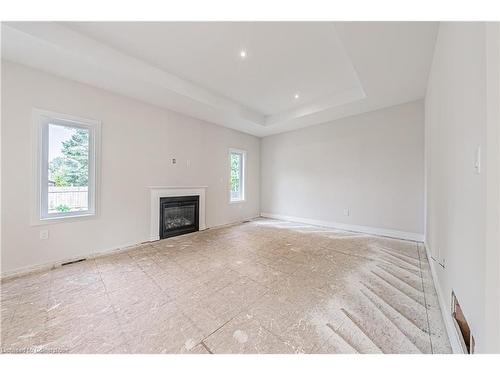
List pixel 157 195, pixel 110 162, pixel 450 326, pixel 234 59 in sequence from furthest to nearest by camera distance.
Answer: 1. pixel 157 195
2. pixel 110 162
3. pixel 234 59
4. pixel 450 326

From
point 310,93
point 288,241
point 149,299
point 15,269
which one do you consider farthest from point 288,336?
point 310,93

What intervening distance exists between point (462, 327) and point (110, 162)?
406 cm

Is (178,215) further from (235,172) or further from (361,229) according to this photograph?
(361,229)

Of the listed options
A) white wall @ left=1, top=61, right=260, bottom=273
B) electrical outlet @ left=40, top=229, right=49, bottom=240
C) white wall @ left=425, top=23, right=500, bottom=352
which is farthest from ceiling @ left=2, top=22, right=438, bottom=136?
electrical outlet @ left=40, top=229, right=49, bottom=240

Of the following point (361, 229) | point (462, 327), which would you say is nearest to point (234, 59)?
point (462, 327)

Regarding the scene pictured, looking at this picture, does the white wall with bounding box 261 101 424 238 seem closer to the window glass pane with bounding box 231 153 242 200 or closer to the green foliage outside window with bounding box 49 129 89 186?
the window glass pane with bounding box 231 153 242 200

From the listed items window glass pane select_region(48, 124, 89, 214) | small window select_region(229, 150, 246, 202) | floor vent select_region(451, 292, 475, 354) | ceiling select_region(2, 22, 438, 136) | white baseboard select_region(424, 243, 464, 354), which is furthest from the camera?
small window select_region(229, 150, 246, 202)

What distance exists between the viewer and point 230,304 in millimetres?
1704

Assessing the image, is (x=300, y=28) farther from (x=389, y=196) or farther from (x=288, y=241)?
(x=389, y=196)

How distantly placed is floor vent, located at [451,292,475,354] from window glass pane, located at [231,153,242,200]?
4420mm

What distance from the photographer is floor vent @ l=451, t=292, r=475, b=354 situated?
3.16ft

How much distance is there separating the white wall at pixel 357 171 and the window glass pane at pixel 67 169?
4.17m

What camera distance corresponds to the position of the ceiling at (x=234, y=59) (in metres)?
1.99

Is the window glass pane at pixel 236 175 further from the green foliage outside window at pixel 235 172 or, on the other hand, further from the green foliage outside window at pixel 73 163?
the green foliage outside window at pixel 73 163
